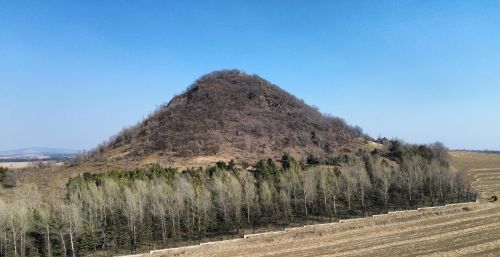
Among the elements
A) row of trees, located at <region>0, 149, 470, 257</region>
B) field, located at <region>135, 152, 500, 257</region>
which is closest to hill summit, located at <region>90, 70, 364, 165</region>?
row of trees, located at <region>0, 149, 470, 257</region>

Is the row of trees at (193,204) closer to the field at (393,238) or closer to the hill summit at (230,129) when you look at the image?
the field at (393,238)

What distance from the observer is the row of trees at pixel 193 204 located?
51.3 m

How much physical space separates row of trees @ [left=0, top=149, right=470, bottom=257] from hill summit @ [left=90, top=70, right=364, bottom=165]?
3580 cm

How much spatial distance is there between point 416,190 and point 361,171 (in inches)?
391

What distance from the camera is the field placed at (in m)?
37.8

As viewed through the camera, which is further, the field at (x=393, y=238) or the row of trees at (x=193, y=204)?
the row of trees at (x=193, y=204)

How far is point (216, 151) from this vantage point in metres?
111

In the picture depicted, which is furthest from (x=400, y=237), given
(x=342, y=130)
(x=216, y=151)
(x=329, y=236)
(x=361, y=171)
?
(x=342, y=130)

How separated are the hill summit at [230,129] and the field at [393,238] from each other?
5353 centimetres

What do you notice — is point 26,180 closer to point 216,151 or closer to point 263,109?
point 216,151

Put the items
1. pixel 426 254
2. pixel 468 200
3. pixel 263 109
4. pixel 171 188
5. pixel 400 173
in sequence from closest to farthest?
1. pixel 426 254
2. pixel 171 188
3. pixel 468 200
4. pixel 400 173
5. pixel 263 109

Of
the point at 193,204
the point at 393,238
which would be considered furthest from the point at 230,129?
the point at 393,238

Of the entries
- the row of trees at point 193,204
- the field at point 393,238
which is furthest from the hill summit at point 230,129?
the field at point 393,238

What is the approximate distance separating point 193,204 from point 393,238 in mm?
26969
